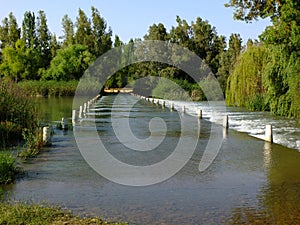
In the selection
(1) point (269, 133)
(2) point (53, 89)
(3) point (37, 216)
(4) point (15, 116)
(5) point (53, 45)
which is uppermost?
(5) point (53, 45)

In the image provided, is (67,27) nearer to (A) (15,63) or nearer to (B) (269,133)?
(A) (15,63)

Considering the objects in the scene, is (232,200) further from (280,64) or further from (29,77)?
(29,77)

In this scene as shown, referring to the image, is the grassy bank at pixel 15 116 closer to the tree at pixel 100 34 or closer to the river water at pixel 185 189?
the river water at pixel 185 189

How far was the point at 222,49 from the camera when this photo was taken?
228ft

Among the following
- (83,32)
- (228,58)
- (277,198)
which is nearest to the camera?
(277,198)

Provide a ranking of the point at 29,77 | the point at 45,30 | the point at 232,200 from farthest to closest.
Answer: the point at 45,30 < the point at 29,77 < the point at 232,200

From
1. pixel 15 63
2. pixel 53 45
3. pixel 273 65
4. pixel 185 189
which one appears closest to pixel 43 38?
pixel 53 45

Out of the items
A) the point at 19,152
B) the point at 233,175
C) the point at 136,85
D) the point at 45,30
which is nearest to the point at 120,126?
the point at 19,152

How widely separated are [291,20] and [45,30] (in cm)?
7746

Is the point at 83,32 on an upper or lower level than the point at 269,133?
upper

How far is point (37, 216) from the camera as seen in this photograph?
20.6 feet

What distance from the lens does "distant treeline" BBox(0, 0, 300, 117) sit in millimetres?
→ 22250

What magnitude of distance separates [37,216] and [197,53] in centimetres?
6599

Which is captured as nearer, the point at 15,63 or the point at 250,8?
the point at 250,8
